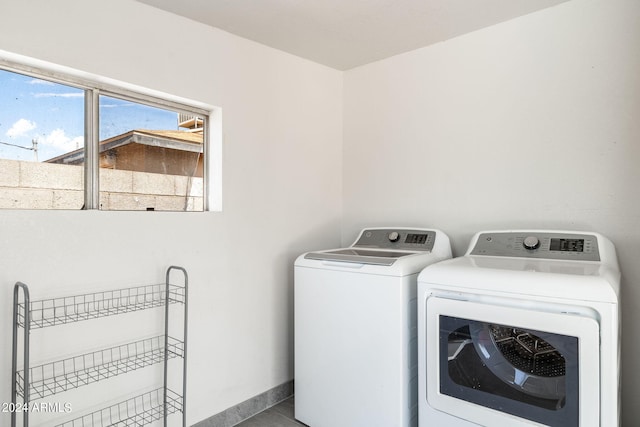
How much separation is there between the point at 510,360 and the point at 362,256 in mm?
804

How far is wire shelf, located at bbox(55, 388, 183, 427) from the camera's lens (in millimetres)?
1746

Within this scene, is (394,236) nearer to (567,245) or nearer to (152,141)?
(567,245)

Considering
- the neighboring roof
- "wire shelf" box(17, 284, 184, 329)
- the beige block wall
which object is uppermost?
the neighboring roof

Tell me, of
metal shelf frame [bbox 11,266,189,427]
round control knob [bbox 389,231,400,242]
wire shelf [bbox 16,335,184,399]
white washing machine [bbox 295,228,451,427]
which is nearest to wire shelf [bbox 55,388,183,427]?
metal shelf frame [bbox 11,266,189,427]

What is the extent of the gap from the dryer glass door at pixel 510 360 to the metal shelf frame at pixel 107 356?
1.19 metres

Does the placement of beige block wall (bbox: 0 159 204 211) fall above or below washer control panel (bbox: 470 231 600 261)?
above

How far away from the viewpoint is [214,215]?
2193 millimetres

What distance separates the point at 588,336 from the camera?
53.0 inches

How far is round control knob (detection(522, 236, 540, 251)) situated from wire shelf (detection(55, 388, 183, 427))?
1839 mm

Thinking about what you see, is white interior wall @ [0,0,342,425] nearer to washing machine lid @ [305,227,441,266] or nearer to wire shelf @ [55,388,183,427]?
wire shelf @ [55,388,183,427]

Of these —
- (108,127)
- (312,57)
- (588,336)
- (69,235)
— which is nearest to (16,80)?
(108,127)

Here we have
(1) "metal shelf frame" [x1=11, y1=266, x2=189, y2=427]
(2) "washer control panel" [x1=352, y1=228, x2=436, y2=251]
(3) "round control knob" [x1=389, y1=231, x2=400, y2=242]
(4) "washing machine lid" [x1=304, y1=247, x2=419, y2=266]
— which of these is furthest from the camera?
(3) "round control knob" [x1=389, y1=231, x2=400, y2=242]

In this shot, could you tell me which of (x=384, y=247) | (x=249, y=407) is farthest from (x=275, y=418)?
(x=384, y=247)

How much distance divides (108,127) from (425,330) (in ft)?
5.73
